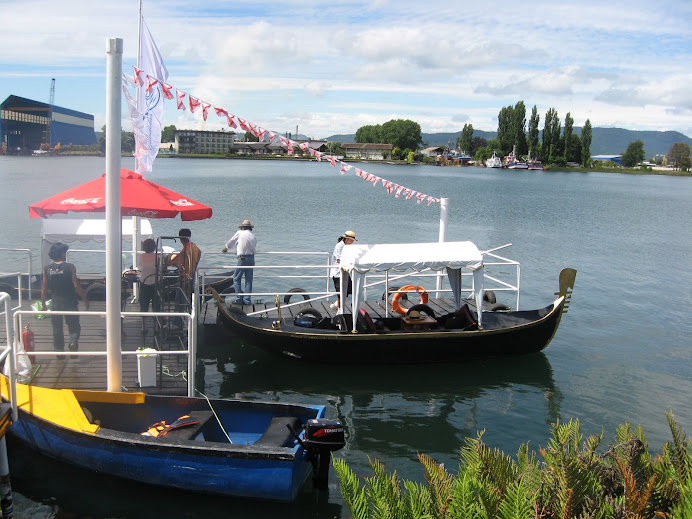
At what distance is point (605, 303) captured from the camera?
71.3ft

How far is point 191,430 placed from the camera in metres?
8.55

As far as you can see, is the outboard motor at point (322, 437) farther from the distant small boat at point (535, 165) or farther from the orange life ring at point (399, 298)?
the distant small boat at point (535, 165)

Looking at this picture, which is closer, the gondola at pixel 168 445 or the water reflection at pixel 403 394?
the gondola at pixel 168 445

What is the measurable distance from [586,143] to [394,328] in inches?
6636

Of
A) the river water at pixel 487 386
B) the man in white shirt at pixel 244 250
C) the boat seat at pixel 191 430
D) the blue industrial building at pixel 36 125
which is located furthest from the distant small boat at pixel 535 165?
the boat seat at pixel 191 430

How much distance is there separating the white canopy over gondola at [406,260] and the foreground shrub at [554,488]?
25.4 feet

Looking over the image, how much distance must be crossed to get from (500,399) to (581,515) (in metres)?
9.25

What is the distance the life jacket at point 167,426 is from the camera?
28.1 feet

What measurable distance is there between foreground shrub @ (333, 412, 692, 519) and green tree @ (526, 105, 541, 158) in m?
169

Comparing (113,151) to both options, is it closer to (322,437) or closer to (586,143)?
(322,437)

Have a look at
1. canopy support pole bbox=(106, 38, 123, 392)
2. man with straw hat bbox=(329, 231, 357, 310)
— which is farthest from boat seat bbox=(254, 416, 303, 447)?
man with straw hat bbox=(329, 231, 357, 310)

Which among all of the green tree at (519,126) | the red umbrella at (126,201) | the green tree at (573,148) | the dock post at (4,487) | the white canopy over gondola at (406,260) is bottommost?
the dock post at (4,487)

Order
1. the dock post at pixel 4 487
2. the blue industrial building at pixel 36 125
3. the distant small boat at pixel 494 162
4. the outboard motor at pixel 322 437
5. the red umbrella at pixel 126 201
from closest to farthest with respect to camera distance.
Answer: the dock post at pixel 4 487 < the outboard motor at pixel 322 437 < the red umbrella at pixel 126 201 < the blue industrial building at pixel 36 125 < the distant small boat at pixel 494 162

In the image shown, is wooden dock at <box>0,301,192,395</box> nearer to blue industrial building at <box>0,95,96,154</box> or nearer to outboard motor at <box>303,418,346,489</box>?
outboard motor at <box>303,418,346,489</box>
